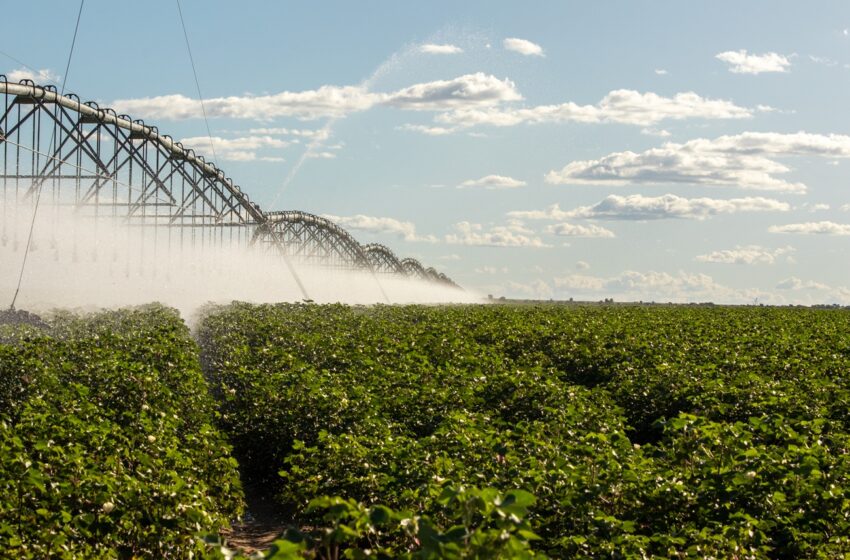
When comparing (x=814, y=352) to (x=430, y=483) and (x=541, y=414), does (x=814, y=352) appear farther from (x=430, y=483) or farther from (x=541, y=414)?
(x=430, y=483)

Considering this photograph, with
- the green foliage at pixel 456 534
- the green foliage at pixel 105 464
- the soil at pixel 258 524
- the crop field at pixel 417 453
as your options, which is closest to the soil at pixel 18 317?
the crop field at pixel 417 453

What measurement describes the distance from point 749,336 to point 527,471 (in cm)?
1873

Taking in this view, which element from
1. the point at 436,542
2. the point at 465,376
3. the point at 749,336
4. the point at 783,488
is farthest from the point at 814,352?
the point at 436,542

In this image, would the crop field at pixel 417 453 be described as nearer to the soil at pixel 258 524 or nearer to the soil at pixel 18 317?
the soil at pixel 258 524

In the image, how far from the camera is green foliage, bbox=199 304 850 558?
8.16m

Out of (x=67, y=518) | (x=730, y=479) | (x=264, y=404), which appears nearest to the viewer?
(x=67, y=518)

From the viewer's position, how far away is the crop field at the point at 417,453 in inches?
302

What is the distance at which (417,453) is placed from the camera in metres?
9.82

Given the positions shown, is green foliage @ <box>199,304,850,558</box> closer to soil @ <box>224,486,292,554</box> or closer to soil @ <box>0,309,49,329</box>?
soil @ <box>224,486,292,554</box>

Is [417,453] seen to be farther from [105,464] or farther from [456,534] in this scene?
[456,534]

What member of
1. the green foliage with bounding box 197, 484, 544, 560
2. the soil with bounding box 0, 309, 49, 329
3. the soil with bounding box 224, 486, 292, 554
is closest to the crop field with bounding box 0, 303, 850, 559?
the green foliage with bounding box 197, 484, 544, 560

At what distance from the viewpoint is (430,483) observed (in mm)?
8188

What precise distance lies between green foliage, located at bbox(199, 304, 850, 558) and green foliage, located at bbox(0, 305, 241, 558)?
3.27 ft

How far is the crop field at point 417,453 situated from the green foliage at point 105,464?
29 millimetres
